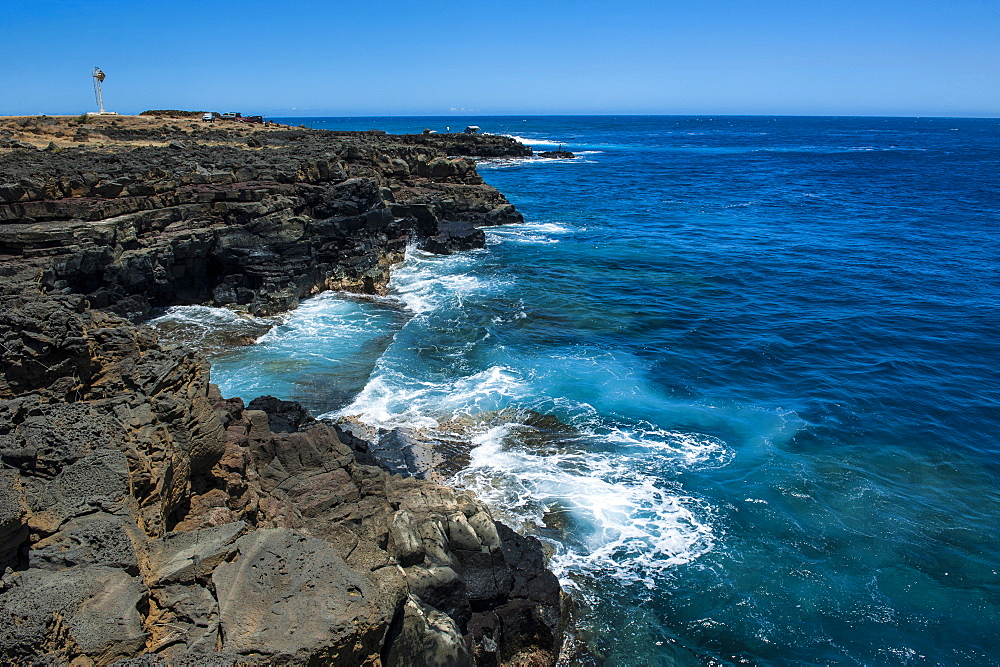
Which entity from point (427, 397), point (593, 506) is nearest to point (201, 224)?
point (427, 397)

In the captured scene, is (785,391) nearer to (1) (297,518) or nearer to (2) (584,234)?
(1) (297,518)

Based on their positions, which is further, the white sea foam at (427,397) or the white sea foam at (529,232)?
the white sea foam at (529,232)

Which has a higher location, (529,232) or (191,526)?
(191,526)

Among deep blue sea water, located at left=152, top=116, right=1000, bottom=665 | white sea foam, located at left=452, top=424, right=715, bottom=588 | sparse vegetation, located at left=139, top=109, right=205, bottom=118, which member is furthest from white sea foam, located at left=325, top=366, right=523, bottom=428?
sparse vegetation, located at left=139, top=109, right=205, bottom=118

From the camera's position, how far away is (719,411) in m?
20.8

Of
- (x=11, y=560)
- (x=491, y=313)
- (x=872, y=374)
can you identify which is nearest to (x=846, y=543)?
(x=872, y=374)

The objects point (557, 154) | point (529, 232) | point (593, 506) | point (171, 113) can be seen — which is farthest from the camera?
point (557, 154)

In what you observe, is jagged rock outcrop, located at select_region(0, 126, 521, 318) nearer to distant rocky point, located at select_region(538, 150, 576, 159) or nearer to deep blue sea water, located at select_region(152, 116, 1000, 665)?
deep blue sea water, located at select_region(152, 116, 1000, 665)

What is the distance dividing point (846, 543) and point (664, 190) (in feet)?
199

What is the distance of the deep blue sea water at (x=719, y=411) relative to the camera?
41.9ft

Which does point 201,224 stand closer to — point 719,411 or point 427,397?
point 427,397

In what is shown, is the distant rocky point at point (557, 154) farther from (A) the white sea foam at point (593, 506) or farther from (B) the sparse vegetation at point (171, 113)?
(A) the white sea foam at point (593, 506)

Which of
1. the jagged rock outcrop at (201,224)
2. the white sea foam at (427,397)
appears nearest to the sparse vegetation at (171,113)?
the jagged rock outcrop at (201,224)

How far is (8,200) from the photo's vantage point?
75.5 feet
